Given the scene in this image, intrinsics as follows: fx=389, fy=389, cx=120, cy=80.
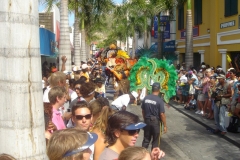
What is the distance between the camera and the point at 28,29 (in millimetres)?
2973

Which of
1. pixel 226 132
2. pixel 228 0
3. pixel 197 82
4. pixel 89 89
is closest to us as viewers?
pixel 89 89

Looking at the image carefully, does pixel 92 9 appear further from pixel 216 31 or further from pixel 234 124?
pixel 234 124

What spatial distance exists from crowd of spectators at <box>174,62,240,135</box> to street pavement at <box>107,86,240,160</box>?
0.47 metres

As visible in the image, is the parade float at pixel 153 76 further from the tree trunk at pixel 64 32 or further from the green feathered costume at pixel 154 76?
the tree trunk at pixel 64 32

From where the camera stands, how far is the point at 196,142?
10.5 metres

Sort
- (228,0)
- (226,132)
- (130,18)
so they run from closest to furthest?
(226,132)
(228,0)
(130,18)

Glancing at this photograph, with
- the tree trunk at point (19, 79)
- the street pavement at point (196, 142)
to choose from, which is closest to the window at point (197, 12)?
the street pavement at point (196, 142)

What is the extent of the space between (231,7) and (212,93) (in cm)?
953

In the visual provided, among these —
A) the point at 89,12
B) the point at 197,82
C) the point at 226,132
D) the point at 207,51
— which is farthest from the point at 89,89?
the point at 207,51

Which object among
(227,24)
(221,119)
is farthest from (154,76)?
(227,24)

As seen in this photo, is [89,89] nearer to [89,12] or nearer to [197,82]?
[197,82]

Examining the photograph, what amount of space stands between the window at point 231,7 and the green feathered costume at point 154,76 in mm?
10435

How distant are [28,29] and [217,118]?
30.6 feet

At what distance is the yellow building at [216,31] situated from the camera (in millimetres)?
20562
